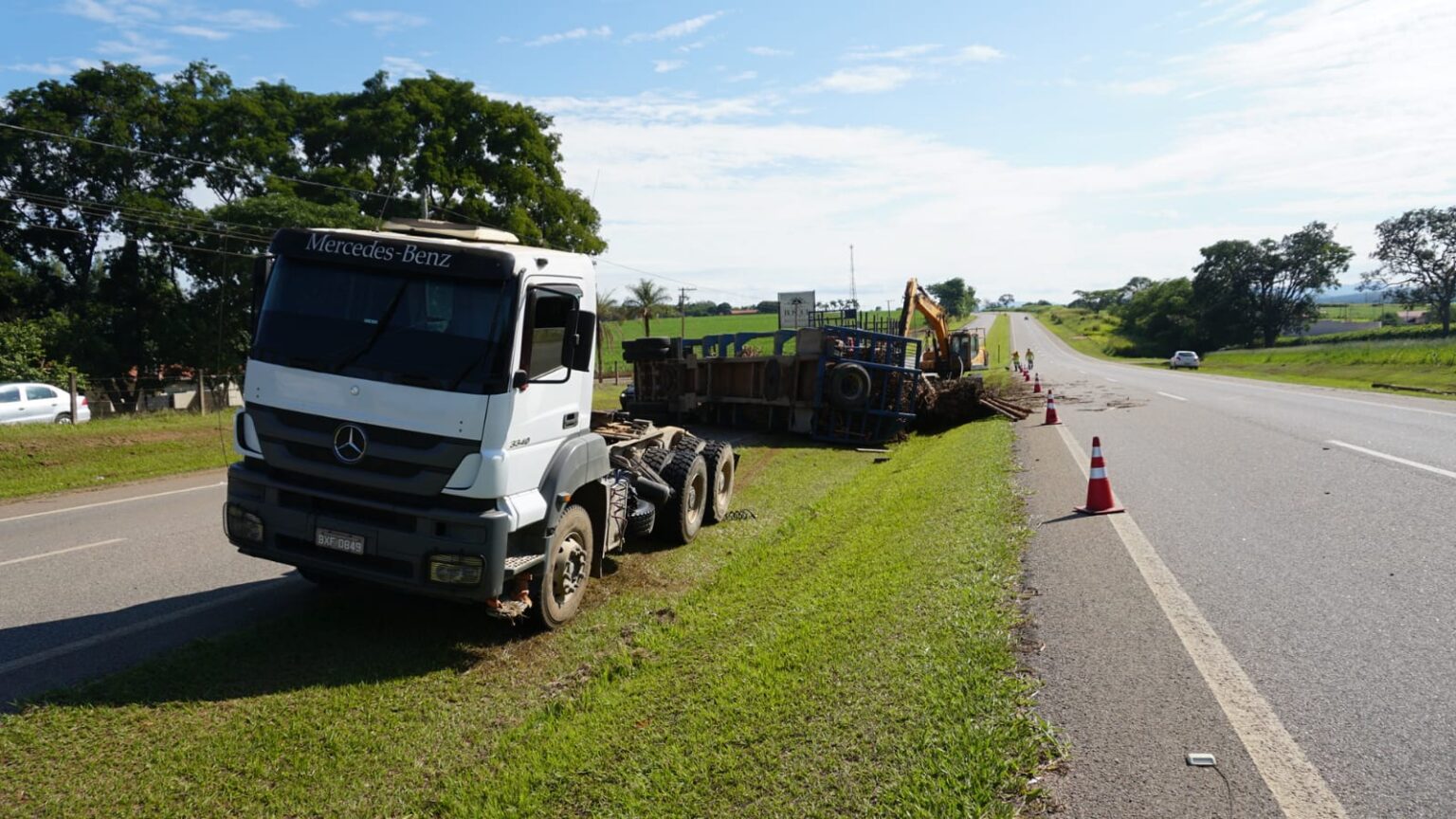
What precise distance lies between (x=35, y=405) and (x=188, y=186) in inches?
692

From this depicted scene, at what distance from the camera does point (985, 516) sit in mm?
8039

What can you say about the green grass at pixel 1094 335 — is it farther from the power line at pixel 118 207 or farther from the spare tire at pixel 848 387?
the power line at pixel 118 207

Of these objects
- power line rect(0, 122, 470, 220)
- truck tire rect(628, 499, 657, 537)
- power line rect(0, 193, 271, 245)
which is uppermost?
power line rect(0, 122, 470, 220)

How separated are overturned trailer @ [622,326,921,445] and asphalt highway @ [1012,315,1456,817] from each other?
5630 millimetres

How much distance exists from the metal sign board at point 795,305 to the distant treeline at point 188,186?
471 inches

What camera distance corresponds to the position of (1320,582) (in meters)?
5.58

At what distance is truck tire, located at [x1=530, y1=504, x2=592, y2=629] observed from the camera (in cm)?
578

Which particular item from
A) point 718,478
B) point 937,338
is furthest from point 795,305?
point 718,478

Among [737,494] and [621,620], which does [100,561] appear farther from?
[737,494]

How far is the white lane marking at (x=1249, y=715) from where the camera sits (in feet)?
10.4

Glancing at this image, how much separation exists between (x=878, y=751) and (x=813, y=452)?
43.0 ft

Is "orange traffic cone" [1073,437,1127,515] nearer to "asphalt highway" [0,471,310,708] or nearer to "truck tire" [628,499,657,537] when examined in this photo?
"truck tire" [628,499,657,537]

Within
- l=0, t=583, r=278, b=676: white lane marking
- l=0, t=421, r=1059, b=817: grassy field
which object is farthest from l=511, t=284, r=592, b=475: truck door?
l=0, t=583, r=278, b=676: white lane marking

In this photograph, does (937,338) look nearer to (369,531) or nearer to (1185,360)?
(369,531)
